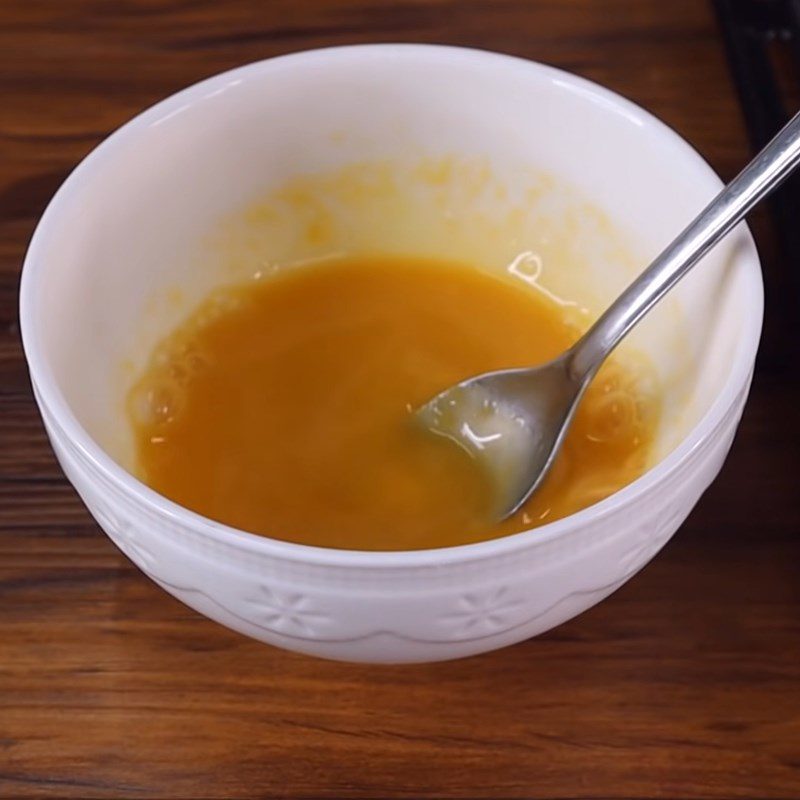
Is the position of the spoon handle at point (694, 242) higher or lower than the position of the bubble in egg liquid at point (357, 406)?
higher

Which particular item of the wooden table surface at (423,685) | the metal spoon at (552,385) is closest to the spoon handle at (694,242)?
the metal spoon at (552,385)

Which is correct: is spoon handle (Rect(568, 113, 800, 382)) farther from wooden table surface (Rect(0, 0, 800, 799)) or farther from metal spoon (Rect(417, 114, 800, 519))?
wooden table surface (Rect(0, 0, 800, 799))

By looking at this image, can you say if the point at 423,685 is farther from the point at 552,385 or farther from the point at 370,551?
the point at 552,385

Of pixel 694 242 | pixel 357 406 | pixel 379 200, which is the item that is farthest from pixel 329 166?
pixel 694 242

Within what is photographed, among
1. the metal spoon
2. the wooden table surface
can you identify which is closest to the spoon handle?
the metal spoon

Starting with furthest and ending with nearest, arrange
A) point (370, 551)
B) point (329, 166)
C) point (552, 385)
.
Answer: point (329, 166) < point (552, 385) < point (370, 551)

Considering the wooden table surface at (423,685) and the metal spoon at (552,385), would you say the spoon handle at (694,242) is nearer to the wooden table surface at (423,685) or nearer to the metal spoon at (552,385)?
the metal spoon at (552,385)

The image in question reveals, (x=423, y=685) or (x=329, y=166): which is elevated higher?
(x=329, y=166)

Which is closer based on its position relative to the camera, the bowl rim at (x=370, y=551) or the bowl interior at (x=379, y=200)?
the bowl rim at (x=370, y=551)
